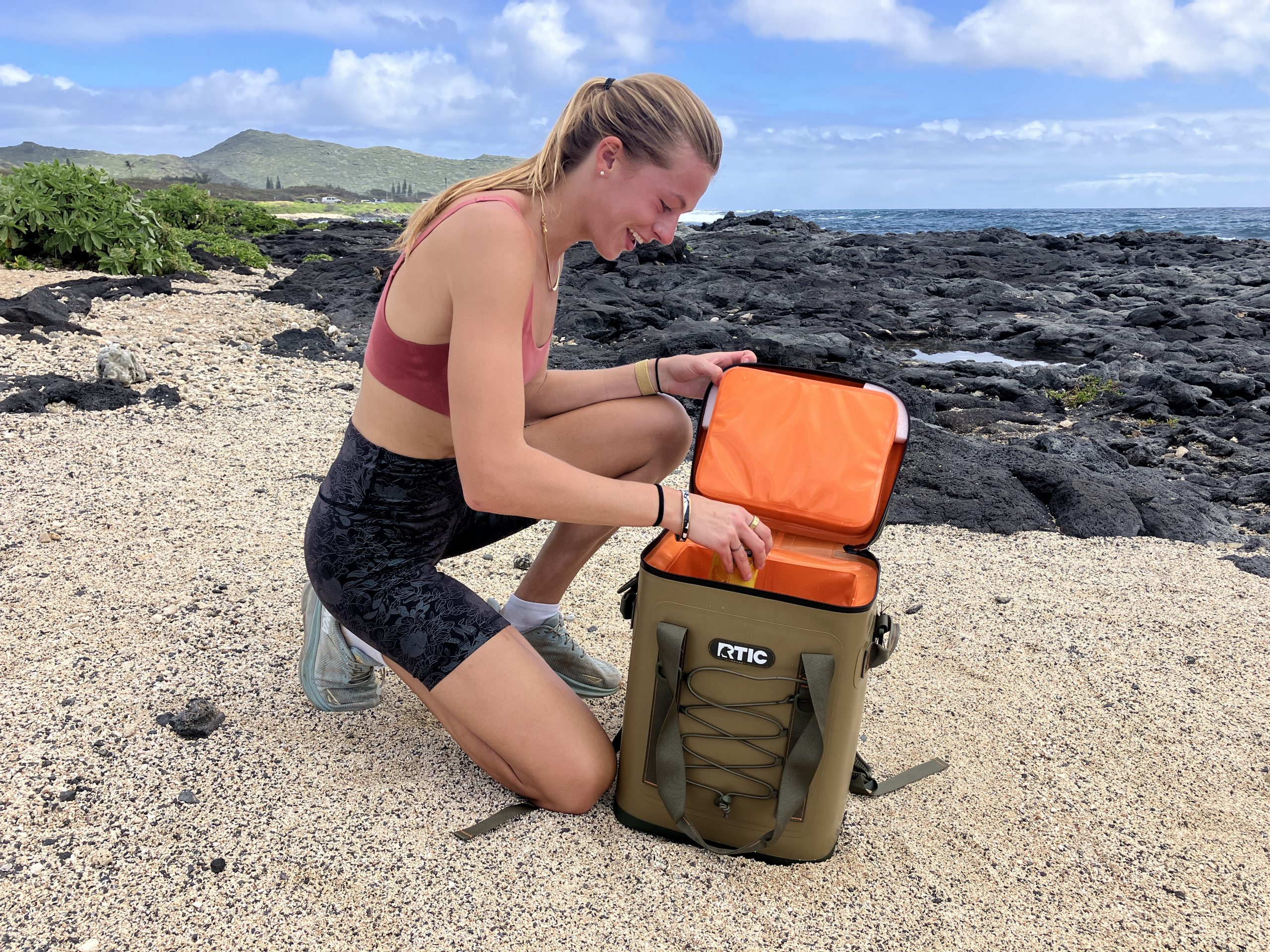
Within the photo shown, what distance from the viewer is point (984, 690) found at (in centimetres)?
278

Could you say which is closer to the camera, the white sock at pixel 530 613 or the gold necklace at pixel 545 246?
the gold necklace at pixel 545 246

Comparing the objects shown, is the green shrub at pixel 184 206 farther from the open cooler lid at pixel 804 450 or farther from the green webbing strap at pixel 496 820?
the green webbing strap at pixel 496 820

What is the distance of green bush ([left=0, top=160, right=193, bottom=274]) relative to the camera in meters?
8.28

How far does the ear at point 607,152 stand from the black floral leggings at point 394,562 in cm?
80

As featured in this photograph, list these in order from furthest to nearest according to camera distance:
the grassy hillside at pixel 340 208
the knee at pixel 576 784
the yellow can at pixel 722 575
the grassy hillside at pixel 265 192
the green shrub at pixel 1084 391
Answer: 1. the grassy hillside at pixel 340 208
2. the grassy hillside at pixel 265 192
3. the green shrub at pixel 1084 391
4. the yellow can at pixel 722 575
5. the knee at pixel 576 784

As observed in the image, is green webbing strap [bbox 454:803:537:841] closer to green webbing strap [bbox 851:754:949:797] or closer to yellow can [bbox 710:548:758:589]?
yellow can [bbox 710:548:758:589]

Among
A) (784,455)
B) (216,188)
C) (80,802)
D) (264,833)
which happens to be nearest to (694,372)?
(784,455)

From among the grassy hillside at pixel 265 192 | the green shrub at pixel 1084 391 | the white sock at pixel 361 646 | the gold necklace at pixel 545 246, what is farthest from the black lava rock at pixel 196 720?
the grassy hillside at pixel 265 192

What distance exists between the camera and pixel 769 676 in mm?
1877

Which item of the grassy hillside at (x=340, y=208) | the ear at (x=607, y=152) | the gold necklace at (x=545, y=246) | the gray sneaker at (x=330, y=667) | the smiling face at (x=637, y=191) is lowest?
the gray sneaker at (x=330, y=667)

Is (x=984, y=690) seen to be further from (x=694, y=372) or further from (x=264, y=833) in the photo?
(x=264, y=833)

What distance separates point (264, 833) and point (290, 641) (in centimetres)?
95

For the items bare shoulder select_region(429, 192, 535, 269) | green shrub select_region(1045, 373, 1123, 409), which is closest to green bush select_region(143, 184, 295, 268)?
green shrub select_region(1045, 373, 1123, 409)

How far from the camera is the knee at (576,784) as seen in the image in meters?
2.05
